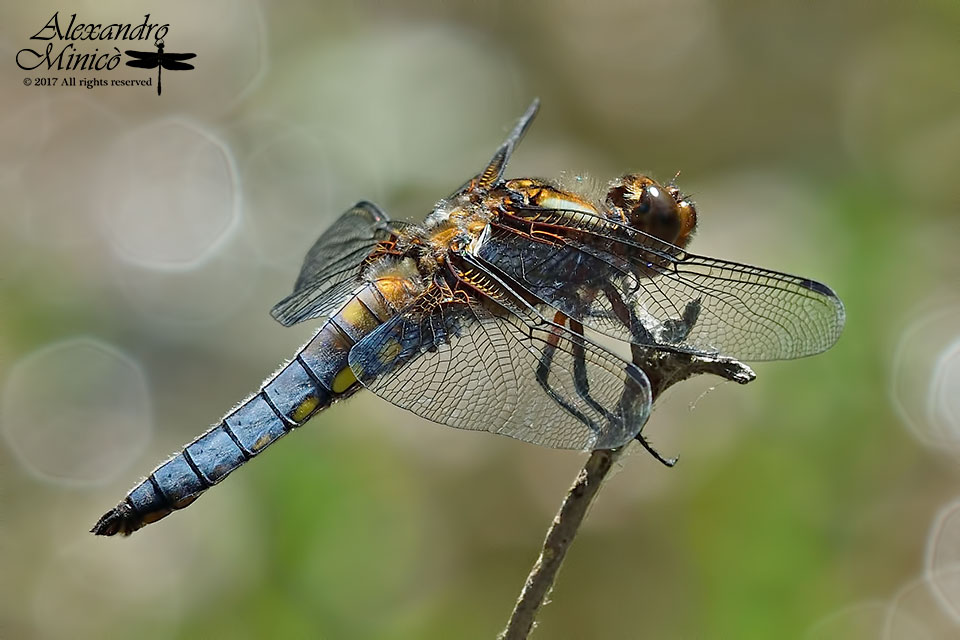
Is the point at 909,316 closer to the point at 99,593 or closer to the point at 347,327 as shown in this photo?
the point at 347,327

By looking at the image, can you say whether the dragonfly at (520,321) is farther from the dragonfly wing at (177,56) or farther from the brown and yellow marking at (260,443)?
the dragonfly wing at (177,56)

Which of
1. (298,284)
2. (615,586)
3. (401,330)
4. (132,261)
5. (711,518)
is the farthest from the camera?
(132,261)

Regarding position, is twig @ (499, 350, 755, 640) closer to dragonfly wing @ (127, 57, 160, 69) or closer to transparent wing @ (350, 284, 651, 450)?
transparent wing @ (350, 284, 651, 450)

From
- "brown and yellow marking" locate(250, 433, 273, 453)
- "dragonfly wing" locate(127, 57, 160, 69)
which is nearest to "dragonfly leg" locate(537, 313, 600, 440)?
"brown and yellow marking" locate(250, 433, 273, 453)

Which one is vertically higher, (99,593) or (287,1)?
(287,1)

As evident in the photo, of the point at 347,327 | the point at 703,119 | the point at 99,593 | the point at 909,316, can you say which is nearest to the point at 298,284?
the point at 347,327

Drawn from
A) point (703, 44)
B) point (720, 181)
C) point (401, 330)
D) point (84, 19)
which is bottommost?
point (401, 330)
